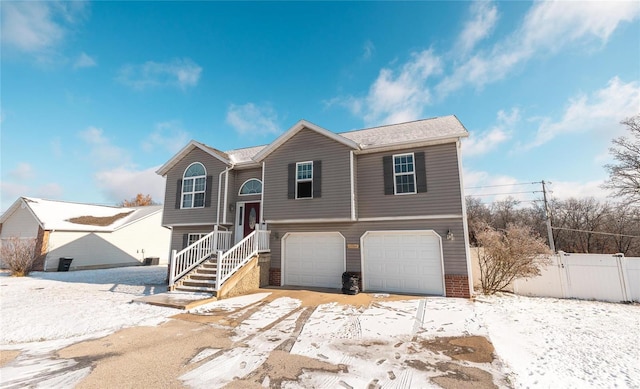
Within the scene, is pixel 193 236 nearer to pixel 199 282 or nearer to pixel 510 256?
pixel 199 282

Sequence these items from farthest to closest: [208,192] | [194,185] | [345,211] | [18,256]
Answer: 1. [18,256]
2. [194,185]
3. [208,192]
4. [345,211]

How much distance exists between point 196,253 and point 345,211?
655 cm

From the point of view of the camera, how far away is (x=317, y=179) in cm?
1118

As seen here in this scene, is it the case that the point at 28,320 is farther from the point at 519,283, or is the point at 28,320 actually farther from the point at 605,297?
the point at 605,297

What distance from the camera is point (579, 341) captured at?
18.3 feet

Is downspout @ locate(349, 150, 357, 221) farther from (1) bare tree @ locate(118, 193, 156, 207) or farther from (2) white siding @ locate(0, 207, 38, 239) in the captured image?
(1) bare tree @ locate(118, 193, 156, 207)

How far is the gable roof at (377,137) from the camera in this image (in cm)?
1031

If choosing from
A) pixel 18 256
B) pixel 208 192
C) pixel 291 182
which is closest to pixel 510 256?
pixel 291 182

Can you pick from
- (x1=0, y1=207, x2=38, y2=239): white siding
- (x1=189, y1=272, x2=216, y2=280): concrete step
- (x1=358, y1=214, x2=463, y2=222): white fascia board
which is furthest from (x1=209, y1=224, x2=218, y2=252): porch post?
(x1=0, y1=207, x2=38, y2=239): white siding

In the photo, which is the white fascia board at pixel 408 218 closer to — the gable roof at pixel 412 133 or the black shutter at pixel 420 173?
the black shutter at pixel 420 173

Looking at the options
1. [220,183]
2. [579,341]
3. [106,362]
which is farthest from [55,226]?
[579,341]

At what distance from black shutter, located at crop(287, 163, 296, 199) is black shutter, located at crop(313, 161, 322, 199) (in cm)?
96

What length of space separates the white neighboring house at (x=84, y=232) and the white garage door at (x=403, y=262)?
2087 cm

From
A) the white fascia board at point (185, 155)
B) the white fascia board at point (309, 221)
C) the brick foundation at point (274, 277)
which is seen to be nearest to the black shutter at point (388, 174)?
the white fascia board at point (309, 221)
